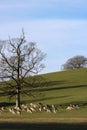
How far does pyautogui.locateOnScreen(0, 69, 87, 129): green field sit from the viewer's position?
43.2 metres

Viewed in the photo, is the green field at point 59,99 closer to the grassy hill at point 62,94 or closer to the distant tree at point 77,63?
the grassy hill at point 62,94

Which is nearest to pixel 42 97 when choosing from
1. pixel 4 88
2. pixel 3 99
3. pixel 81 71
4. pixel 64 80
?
pixel 3 99

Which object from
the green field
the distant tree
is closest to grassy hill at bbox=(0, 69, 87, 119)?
the green field

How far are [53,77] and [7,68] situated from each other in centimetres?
4827

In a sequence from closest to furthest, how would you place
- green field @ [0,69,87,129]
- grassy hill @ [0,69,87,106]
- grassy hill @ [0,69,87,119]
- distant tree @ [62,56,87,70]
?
green field @ [0,69,87,129] < grassy hill @ [0,69,87,119] < grassy hill @ [0,69,87,106] < distant tree @ [62,56,87,70]

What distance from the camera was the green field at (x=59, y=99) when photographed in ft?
142

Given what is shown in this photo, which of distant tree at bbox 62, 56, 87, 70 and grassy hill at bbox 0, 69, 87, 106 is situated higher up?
distant tree at bbox 62, 56, 87, 70

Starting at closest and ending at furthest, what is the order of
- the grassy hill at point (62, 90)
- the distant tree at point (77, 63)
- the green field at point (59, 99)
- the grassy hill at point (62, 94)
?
the green field at point (59, 99), the grassy hill at point (62, 94), the grassy hill at point (62, 90), the distant tree at point (77, 63)

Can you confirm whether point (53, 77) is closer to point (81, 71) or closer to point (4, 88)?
point (81, 71)

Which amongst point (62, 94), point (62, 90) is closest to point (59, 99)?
point (62, 94)

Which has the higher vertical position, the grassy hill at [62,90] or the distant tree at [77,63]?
the distant tree at [77,63]

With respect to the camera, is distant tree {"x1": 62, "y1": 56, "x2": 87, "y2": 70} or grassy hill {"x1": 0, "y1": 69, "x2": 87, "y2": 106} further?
distant tree {"x1": 62, "y1": 56, "x2": 87, "y2": 70}

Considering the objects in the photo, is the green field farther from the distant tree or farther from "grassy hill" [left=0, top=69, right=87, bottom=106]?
the distant tree

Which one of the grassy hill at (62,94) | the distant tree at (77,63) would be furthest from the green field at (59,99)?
the distant tree at (77,63)
